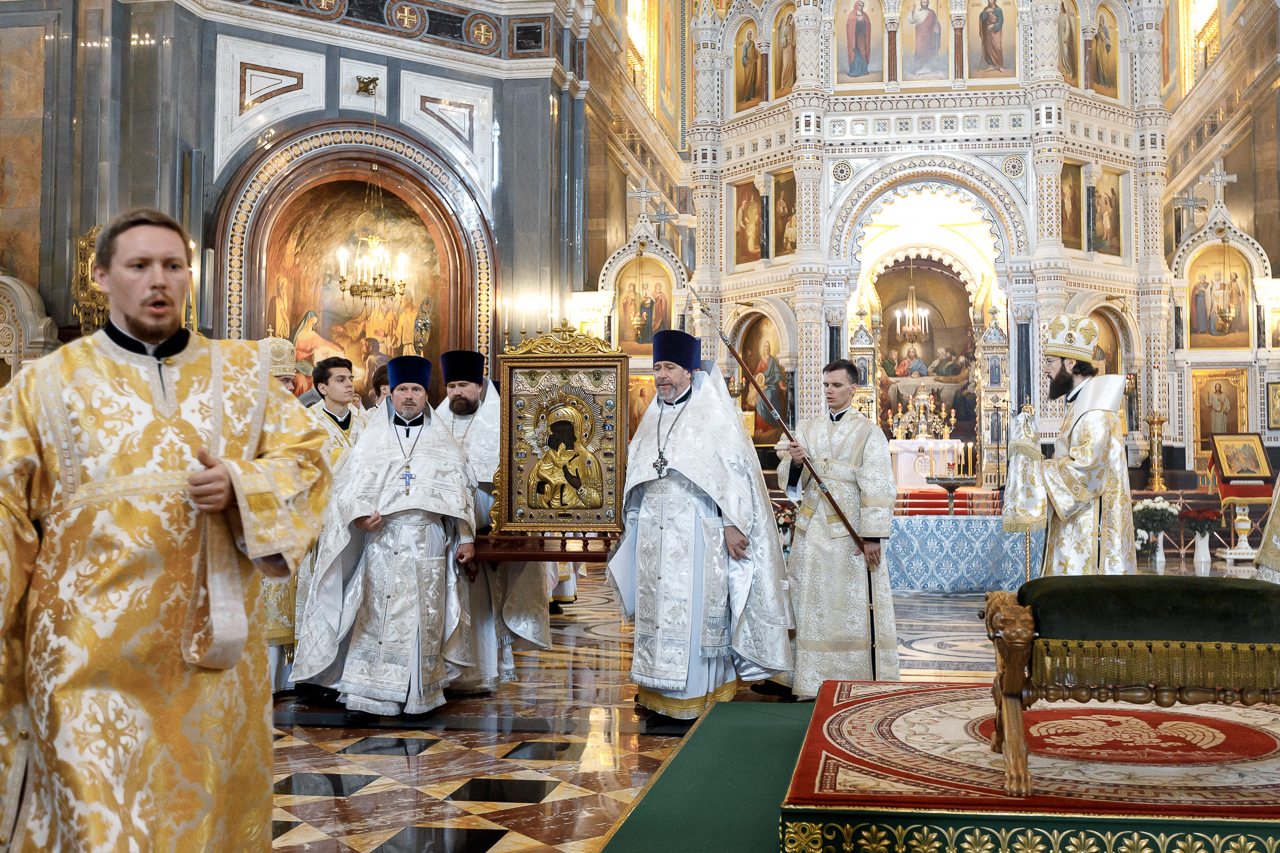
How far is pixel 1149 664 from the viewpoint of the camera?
309 centimetres

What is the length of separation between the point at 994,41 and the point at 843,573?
1511cm

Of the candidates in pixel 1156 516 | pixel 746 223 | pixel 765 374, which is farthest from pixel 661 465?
pixel 746 223

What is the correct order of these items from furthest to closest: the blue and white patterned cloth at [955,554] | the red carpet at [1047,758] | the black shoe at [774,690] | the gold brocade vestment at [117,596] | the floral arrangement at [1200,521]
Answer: the floral arrangement at [1200,521], the blue and white patterned cloth at [955,554], the black shoe at [774,690], the red carpet at [1047,758], the gold brocade vestment at [117,596]

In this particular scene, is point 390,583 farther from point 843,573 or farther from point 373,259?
point 373,259

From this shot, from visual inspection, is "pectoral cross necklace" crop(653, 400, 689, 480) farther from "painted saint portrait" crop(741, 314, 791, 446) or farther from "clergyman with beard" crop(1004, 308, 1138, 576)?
"painted saint portrait" crop(741, 314, 791, 446)

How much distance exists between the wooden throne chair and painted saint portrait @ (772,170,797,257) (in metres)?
15.5

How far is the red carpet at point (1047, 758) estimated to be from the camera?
9.76 feet

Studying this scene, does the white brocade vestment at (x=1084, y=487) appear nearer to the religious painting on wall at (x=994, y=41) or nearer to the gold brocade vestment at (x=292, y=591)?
the gold brocade vestment at (x=292, y=591)

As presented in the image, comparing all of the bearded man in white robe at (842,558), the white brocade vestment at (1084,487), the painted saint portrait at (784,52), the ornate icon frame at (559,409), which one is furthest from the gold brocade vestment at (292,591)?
the painted saint portrait at (784,52)

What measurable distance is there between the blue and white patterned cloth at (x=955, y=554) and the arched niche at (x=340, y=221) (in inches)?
225

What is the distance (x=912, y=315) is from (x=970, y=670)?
1620 centimetres

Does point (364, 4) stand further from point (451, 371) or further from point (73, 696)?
point (73, 696)

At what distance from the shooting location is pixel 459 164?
43.8 feet

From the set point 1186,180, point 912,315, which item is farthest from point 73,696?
point 1186,180
